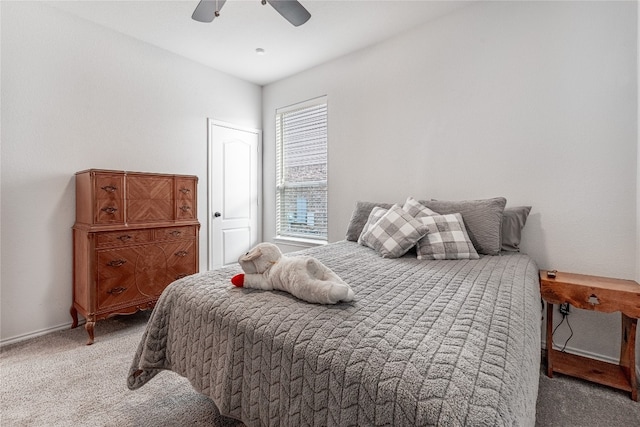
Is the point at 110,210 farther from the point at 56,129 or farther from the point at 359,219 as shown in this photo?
the point at 359,219

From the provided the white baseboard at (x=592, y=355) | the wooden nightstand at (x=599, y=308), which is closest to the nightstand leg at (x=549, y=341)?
the wooden nightstand at (x=599, y=308)

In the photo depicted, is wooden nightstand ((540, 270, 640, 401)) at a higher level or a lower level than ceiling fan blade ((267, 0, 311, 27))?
lower

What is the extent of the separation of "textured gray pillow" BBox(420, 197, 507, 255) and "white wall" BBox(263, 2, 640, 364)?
318 mm

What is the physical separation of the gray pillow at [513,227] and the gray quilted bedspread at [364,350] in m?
0.66

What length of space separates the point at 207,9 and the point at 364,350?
2.19 meters

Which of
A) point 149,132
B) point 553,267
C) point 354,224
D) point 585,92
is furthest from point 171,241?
point 585,92

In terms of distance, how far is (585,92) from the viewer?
6.57ft

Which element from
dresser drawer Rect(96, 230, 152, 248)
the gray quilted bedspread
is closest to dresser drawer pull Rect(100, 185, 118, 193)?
dresser drawer Rect(96, 230, 152, 248)

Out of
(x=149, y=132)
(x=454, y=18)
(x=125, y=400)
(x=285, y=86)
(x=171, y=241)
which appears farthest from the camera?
(x=285, y=86)

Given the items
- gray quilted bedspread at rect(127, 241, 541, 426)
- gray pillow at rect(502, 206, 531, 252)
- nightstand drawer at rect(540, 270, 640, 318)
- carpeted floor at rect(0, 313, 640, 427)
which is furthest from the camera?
gray pillow at rect(502, 206, 531, 252)

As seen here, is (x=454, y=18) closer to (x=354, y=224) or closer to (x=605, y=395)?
(x=354, y=224)

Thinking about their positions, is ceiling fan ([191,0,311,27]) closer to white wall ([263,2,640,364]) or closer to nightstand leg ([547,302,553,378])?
white wall ([263,2,640,364])

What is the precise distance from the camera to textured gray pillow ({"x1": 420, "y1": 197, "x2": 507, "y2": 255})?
202 centimetres

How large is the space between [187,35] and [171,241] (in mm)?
2039
